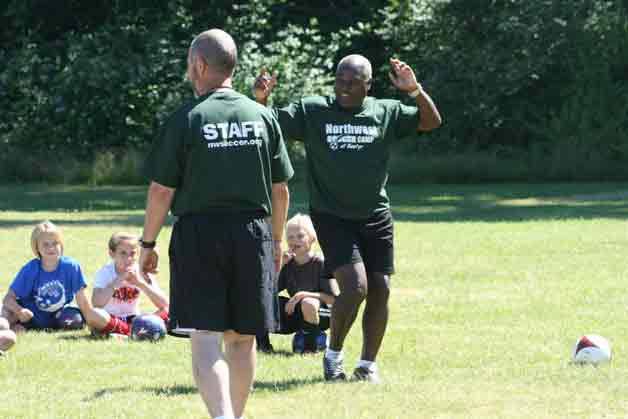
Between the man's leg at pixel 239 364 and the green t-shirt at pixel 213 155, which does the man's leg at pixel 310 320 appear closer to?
the man's leg at pixel 239 364

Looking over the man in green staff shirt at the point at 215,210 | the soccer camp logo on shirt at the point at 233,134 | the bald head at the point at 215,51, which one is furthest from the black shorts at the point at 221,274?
the bald head at the point at 215,51

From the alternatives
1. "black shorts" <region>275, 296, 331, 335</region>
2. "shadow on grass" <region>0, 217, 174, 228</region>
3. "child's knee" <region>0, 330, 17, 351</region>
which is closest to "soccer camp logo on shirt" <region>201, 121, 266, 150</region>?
"black shorts" <region>275, 296, 331, 335</region>

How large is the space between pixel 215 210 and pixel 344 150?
182cm

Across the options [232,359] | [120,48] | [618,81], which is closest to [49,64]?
[120,48]

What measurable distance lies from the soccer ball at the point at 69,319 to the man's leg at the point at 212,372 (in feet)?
13.1

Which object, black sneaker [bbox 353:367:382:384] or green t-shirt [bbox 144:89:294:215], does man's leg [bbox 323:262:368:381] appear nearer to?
black sneaker [bbox 353:367:382:384]

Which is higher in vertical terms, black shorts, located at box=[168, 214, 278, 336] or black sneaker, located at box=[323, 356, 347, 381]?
black shorts, located at box=[168, 214, 278, 336]

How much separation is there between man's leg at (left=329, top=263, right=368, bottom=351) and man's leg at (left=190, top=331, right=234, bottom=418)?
1694 millimetres

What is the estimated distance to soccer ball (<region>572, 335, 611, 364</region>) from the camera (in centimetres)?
800

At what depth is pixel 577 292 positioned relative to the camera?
11.5 metres

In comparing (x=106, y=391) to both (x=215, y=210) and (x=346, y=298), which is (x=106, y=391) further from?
(x=215, y=210)

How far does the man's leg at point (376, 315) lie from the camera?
7660 mm

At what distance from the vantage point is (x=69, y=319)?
9.69 metres

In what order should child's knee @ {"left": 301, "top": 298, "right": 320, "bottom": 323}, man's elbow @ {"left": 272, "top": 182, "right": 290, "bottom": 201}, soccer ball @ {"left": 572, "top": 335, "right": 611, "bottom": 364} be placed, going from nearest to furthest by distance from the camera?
man's elbow @ {"left": 272, "top": 182, "right": 290, "bottom": 201}, soccer ball @ {"left": 572, "top": 335, "right": 611, "bottom": 364}, child's knee @ {"left": 301, "top": 298, "right": 320, "bottom": 323}
